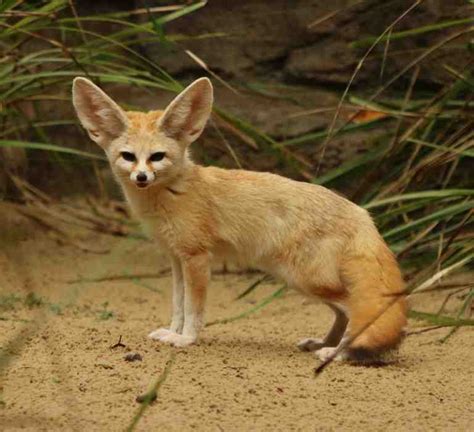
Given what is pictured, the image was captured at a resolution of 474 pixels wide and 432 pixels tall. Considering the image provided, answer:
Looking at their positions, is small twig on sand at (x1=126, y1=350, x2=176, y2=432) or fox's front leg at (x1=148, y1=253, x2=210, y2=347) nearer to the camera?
small twig on sand at (x1=126, y1=350, x2=176, y2=432)

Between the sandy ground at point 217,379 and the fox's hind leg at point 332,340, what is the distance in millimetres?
70

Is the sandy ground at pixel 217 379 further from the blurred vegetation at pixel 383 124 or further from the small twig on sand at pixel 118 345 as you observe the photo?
the blurred vegetation at pixel 383 124

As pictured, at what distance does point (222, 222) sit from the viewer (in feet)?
13.3

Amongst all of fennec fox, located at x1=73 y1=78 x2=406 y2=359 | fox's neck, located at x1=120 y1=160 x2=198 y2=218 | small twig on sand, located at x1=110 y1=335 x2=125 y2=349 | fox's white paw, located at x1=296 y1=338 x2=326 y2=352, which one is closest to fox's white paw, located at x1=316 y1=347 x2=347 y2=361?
fennec fox, located at x1=73 y1=78 x2=406 y2=359

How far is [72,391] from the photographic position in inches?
Result: 120

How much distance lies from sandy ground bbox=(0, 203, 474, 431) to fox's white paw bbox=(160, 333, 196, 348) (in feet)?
0.23

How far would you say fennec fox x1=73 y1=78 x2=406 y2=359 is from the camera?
3854 mm

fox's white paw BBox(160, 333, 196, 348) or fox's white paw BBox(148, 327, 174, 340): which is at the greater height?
fox's white paw BBox(160, 333, 196, 348)

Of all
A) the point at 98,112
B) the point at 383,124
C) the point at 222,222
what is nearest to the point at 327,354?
the point at 222,222

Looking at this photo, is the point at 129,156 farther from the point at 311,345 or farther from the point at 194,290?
the point at 311,345

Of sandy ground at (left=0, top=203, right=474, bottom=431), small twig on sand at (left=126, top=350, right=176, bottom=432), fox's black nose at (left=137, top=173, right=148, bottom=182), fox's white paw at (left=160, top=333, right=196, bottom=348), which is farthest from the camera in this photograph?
fox's white paw at (left=160, top=333, right=196, bottom=348)

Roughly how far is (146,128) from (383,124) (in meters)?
2.53

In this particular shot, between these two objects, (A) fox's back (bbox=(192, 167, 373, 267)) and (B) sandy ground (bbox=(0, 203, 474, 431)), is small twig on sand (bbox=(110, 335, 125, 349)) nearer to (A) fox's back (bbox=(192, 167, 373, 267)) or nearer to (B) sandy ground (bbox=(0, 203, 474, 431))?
(B) sandy ground (bbox=(0, 203, 474, 431))

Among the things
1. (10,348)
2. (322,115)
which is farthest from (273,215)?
(322,115)
